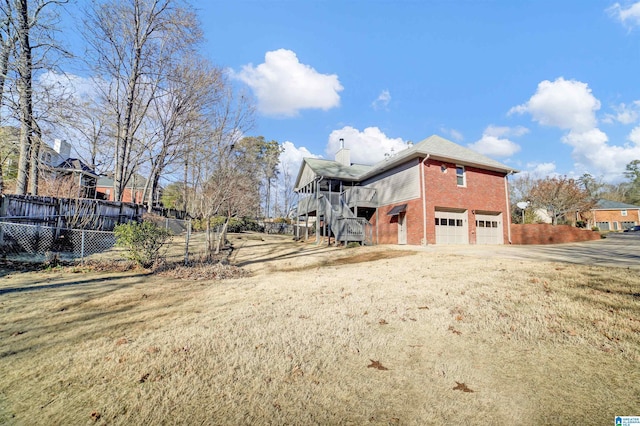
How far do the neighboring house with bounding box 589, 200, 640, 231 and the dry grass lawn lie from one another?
55746 mm

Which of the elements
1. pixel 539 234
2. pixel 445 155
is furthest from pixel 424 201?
pixel 539 234

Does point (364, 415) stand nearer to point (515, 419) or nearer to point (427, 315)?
point (515, 419)

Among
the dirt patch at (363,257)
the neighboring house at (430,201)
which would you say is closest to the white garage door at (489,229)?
the neighboring house at (430,201)

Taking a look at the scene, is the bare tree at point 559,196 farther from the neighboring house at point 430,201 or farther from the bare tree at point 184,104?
the bare tree at point 184,104

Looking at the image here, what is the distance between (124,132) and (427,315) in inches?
659

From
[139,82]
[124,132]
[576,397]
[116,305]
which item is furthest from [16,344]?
[139,82]

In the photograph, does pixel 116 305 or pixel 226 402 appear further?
pixel 116 305

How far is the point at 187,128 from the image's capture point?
17.5 m

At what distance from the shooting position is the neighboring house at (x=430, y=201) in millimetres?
16031

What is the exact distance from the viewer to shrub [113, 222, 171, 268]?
26.6 feet

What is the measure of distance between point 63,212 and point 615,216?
66.7 metres

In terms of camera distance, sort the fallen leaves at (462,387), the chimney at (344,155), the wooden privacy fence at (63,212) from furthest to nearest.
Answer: the chimney at (344,155), the wooden privacy fence at (63,212), the fallen leaves at (462,387)

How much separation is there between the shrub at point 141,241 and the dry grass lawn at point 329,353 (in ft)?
7.13

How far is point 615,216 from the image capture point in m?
46.0
